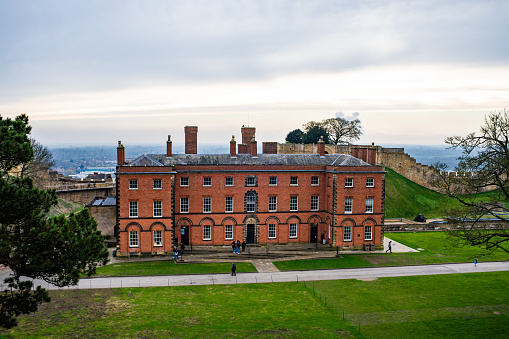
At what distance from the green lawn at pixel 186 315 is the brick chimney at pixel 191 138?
1764 centimetres

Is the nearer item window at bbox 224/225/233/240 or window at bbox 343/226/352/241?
window at bbox 343/226/352/241

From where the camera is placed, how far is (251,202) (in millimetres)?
44750

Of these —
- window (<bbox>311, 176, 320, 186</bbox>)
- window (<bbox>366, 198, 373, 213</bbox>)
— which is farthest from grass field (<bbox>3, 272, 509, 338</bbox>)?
window (<bbox>311, 176, 320, 186</bbox>)

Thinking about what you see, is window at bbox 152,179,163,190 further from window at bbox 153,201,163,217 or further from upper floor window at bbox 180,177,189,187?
upper floor window at bbox 180,177,189,187

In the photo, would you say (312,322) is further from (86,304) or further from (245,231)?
(245,231)

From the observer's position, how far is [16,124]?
18.9m

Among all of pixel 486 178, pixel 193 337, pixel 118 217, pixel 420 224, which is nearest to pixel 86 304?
pixel 193 337

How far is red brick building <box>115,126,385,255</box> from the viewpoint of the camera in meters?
43.6

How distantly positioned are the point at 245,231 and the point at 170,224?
7589mm

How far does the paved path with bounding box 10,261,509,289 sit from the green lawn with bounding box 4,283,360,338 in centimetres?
147

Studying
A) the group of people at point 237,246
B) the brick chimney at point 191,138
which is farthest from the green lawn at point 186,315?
the brick chimney at point 191,138

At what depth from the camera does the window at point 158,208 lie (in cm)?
4112

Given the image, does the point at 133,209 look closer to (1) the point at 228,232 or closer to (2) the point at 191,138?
(1) the point at 228,232

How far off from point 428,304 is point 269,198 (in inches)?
761
